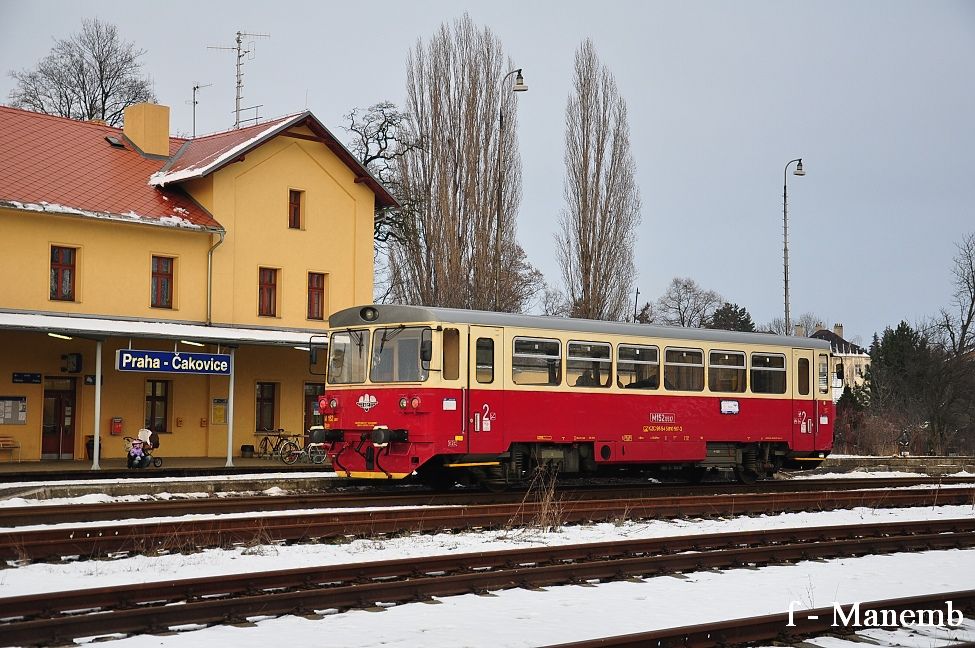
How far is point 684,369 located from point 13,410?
15.6m

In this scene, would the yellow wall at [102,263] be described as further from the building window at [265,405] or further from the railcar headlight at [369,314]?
the railcar headlight at [369,314]

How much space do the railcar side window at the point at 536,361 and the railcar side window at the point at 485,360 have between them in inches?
15.9

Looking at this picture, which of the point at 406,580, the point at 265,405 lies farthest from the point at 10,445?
the point at 406,580

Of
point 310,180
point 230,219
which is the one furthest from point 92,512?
point 310,180

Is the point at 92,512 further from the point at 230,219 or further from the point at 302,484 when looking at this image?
the point at 230,219

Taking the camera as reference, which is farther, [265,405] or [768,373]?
[265,405]

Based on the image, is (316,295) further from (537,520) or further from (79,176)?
(537,520)

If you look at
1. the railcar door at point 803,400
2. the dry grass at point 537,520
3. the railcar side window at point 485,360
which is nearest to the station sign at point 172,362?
the railcar side window at point 485,360

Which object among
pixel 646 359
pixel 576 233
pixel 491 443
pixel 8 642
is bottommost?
pixel 8 642

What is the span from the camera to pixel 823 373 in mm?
23000

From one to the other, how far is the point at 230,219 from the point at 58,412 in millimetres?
6821

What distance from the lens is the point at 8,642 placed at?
7.49 metres

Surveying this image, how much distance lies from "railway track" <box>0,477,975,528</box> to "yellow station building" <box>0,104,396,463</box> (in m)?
8.81

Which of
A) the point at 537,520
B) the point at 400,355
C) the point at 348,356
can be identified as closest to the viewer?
the point at 537,520
